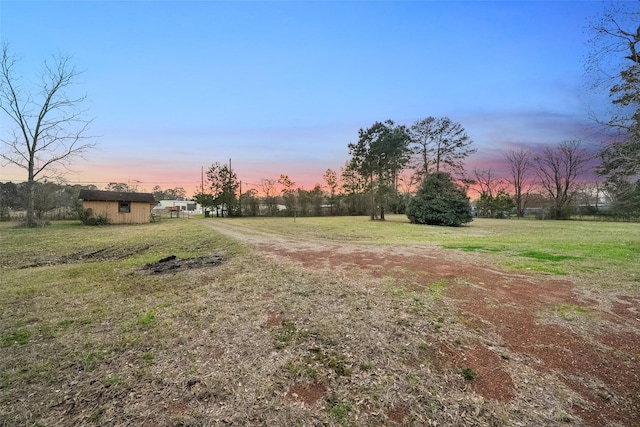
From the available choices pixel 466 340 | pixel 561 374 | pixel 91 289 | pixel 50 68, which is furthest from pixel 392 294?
pixel 50 68

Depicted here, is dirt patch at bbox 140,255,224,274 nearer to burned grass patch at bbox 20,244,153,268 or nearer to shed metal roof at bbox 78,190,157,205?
burned grass patch at bbox 20,244,153,268

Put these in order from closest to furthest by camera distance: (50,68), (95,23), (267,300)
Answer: (267,300) → (95,23) → (50,68)

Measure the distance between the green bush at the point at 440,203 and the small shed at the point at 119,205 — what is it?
2410 cm

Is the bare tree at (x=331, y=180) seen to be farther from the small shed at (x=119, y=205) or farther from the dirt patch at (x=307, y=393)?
the dirt patch at (x=307, y=393)

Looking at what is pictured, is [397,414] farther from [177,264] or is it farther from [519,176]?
[519,176]

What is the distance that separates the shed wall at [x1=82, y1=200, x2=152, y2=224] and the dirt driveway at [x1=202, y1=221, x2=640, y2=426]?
23906 mm

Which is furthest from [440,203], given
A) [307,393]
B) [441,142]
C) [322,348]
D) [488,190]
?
[488,190]

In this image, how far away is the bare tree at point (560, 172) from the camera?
33500mm

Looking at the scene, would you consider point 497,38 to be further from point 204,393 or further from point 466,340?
point 204,393

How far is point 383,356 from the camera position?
2.78m

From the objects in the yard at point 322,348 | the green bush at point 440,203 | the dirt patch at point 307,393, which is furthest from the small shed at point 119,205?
the dirt patch at point 307,393

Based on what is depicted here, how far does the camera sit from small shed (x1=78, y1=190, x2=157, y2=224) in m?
21.0

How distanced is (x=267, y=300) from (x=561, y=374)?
146 inches

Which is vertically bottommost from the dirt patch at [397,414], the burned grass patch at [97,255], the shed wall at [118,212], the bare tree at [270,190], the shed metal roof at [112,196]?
the dirt patch at [397,414]
